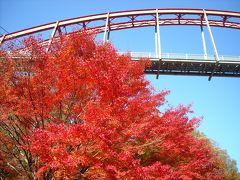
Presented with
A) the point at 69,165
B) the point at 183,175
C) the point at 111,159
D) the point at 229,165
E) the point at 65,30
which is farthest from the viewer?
the point at 229,165

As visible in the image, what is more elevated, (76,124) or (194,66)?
(194,66)

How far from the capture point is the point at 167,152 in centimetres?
1418

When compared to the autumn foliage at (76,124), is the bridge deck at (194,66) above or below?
above

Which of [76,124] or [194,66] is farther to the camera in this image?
[194,66]

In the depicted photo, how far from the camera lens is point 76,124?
1027cm

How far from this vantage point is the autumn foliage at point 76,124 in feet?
33.2

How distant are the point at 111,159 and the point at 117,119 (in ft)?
5.44

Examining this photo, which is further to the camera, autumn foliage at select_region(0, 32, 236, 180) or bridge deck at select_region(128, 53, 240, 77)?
bridge deck at select_region(128, 53, 240, 77)

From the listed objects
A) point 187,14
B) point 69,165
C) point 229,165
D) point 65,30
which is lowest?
point 69,165

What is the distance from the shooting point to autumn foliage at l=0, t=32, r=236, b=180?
33.2ft

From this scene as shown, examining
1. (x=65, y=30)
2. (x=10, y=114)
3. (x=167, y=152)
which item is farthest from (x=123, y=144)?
(x=65, y=30)

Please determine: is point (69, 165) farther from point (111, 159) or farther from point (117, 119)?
point (117, 119)

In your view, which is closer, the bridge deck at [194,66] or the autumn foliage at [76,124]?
the autumn foliage at [76,124]

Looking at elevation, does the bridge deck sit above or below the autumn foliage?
above
